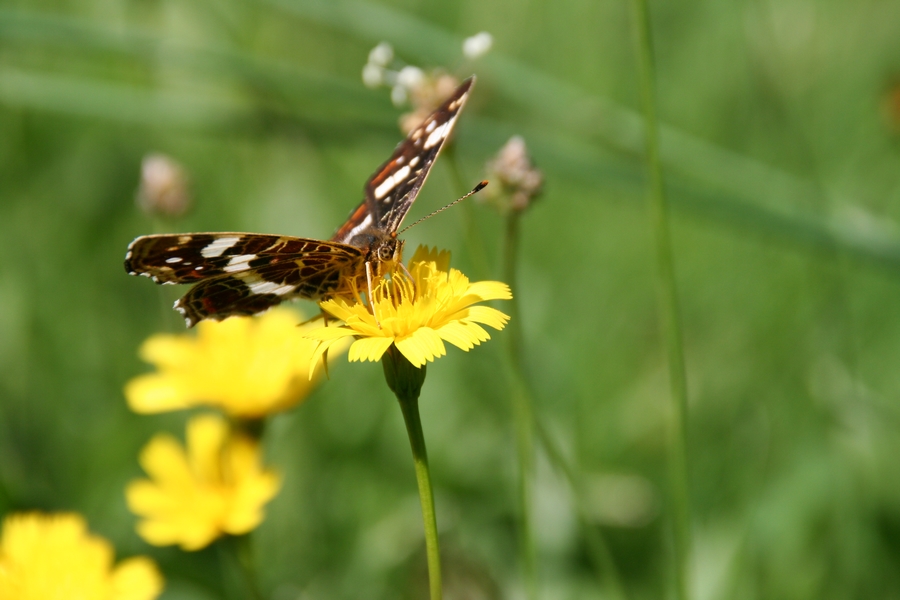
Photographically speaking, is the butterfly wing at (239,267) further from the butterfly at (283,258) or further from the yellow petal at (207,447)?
the yellow petal at (207,447)

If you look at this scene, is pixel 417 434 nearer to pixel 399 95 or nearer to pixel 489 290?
pixel 489 290

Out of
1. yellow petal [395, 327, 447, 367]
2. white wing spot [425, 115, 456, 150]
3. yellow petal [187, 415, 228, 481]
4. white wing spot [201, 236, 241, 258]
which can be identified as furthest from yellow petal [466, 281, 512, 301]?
yellow petal [187, 415, 228, 481]

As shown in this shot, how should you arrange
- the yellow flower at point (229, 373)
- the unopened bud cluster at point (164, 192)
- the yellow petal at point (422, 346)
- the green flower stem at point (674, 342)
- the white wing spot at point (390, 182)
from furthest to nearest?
1. the unopened bud cluster at point (164, 192)
2. the yellow flower at point (229, 373)
3. the white wing spot at point (390, 182)
4. the green flower stem at point (674, 342)
5. the yellow petal at point (422, 346)

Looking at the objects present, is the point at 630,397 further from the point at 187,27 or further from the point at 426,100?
the point at 187,27

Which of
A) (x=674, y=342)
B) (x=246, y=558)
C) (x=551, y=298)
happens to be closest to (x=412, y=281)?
(x=674, y=342)

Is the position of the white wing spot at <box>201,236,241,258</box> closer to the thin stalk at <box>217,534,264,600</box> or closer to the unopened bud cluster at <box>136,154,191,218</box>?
the thin stalk at <box>217,534,264,600</box>

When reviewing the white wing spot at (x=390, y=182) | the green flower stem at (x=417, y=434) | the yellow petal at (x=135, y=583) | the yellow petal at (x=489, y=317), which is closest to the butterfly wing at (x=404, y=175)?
the white wing spot at (x=390, y=182)
